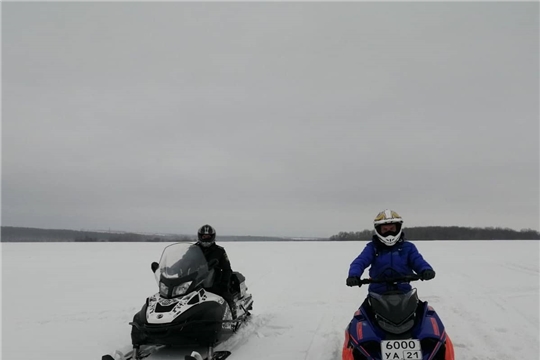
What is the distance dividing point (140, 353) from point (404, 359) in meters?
3.58

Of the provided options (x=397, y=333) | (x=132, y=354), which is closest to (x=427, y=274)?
(x=397, y=333)

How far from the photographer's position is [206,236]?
6688mm

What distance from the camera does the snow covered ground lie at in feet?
19.1

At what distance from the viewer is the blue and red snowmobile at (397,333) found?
3781 millimetres

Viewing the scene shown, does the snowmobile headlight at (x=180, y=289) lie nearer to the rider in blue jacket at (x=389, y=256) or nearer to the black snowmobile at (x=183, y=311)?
the black snowmobile at (x=183, y=311)

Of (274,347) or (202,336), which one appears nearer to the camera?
(202,336)

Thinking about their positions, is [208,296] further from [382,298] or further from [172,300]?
[382,298]

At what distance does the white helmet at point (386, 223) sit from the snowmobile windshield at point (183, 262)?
8.89ft

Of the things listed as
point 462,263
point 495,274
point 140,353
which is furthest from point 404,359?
point 462,263

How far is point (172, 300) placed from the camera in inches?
216

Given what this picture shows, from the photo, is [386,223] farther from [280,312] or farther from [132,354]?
[280,312]

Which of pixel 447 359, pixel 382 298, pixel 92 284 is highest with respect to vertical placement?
pixel 382 298

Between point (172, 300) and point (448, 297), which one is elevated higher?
point (172, 300)

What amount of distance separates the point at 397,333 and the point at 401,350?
0.15 metres
